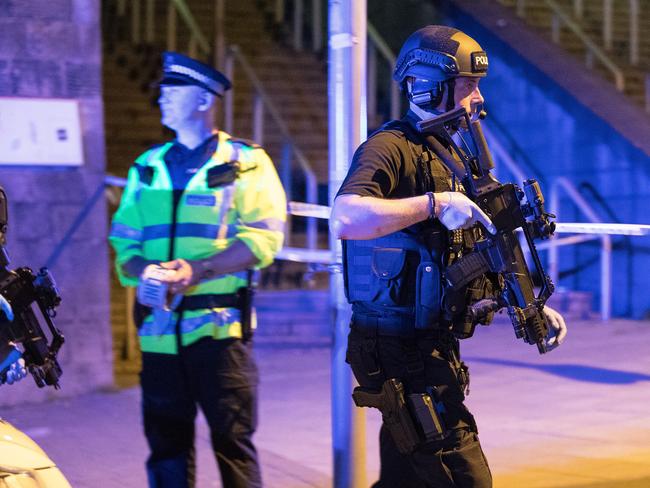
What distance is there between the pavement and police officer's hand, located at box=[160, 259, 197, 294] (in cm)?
160

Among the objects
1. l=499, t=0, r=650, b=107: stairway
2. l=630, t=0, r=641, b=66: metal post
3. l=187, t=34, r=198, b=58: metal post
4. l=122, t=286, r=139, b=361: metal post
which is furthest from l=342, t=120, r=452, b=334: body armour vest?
l=630, t=0, r=641, b=66: metal post

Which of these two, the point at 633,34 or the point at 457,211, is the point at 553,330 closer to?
the point at 457,211

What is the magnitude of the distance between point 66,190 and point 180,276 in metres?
3.58

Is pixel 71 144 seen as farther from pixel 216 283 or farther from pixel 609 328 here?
pixel 609 328

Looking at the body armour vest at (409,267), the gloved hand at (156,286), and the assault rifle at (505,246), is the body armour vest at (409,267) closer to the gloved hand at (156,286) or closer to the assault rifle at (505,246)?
the assault rifle at (505,246)

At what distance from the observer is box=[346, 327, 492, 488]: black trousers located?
3.42 metres

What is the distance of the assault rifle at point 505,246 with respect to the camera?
3.38 meters

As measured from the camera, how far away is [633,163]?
1120 cm

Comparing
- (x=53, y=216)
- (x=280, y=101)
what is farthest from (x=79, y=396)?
(x=280, y=101)

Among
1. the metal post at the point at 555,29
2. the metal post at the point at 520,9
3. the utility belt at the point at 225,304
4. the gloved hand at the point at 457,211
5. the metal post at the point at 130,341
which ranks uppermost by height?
the metal post at the point at 520,9

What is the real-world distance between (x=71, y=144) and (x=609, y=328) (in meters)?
5.63

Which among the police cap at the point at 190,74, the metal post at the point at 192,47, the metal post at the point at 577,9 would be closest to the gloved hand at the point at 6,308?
the police cap at the point at 190,74

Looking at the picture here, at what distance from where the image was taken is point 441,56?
3.56 m

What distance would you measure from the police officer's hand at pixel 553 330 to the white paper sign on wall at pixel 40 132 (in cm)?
447
